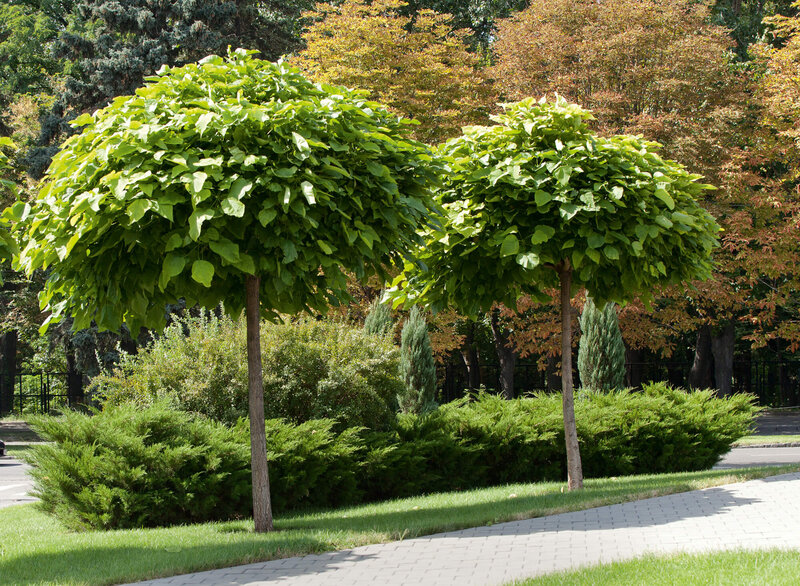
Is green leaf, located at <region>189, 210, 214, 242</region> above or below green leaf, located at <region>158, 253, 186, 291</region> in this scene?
above

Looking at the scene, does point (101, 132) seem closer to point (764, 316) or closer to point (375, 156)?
point (375, 156)

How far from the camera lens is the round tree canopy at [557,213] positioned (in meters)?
9.07

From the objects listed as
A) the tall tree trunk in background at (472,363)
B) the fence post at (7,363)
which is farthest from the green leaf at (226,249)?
the fence post at (7,363)

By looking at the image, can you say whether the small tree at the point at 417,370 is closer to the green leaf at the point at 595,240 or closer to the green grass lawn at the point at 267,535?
the green grass lawn at the point at 267,535

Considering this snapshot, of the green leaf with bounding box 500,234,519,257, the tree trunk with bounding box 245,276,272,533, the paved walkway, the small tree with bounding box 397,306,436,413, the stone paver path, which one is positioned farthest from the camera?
the small tree with bounding box 397,306,436,413

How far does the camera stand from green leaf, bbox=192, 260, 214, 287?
6.80m

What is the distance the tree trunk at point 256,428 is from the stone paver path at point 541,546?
1.47 metres

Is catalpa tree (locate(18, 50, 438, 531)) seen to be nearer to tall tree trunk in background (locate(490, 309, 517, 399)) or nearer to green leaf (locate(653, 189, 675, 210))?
green leaf (locate(653, 189, 675, 210))

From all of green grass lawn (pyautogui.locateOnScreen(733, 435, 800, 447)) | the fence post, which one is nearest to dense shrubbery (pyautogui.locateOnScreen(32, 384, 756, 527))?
green grass lawn (pyautogui.locateOnScreen(733, 435, 800, 447))

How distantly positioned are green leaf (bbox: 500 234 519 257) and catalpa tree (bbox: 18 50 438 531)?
43.4 inches

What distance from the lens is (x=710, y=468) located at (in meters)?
13.6

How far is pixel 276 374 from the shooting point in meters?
12.0

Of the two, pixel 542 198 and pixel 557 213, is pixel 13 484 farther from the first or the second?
pixel 542 198

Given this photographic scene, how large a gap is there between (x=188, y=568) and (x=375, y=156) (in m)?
4.05
